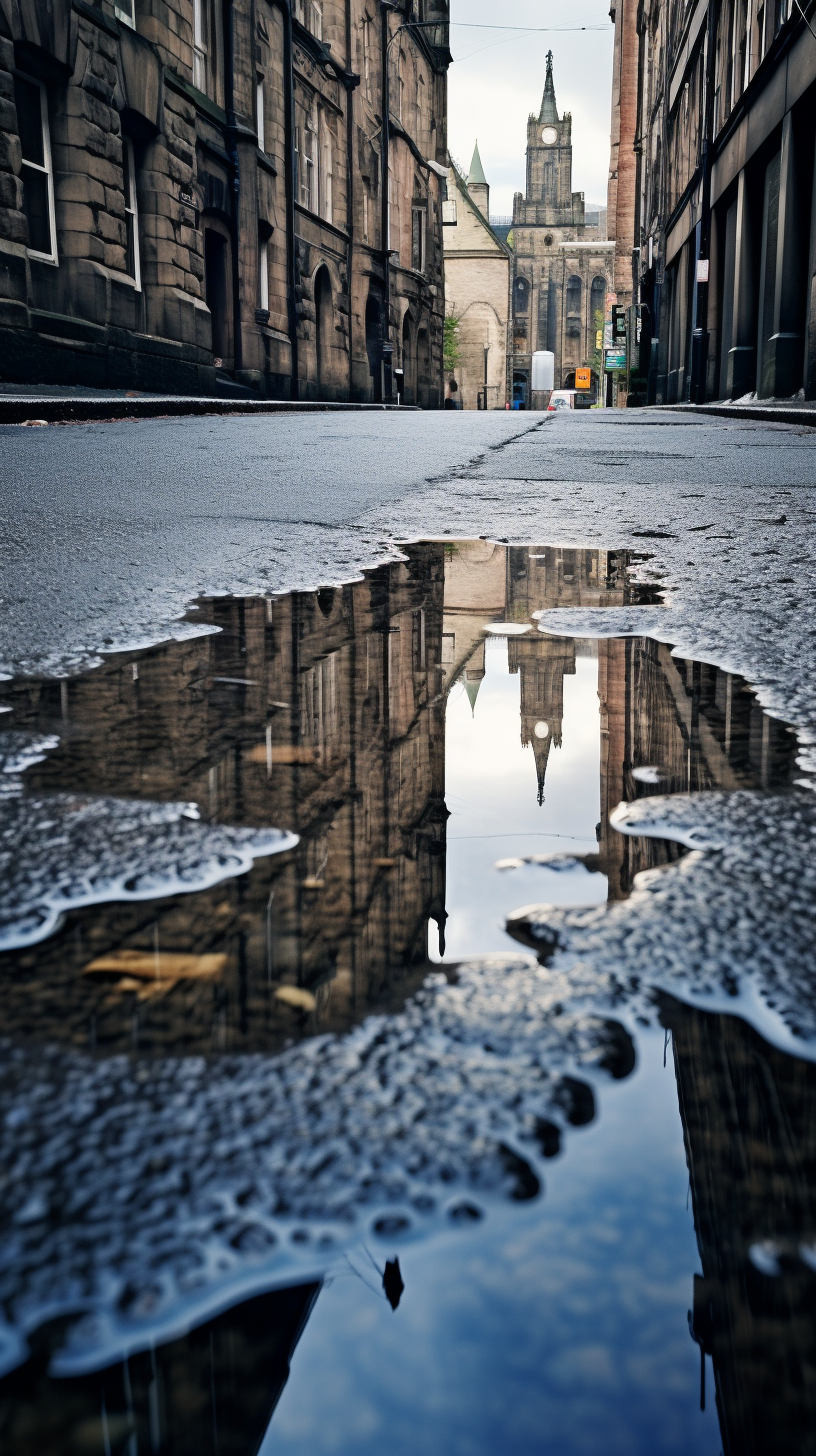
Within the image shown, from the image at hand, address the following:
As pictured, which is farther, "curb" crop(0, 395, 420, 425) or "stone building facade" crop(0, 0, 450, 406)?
"stone building facade" crop(0, 0, 450, 406)

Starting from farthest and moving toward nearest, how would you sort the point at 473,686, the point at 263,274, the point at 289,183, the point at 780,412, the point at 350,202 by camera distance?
the point at 350,202, the point at 289,183, the point at 263,274, the point at 780,412, the point at 473,686

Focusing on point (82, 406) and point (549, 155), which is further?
point (549, 155)

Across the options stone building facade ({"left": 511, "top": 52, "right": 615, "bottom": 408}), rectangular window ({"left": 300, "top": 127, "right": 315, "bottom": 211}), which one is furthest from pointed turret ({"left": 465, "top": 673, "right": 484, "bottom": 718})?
stone building facade ({"left": 511, "top": 52, "right": 615, "bottom": 408})

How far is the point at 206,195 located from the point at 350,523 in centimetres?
1357

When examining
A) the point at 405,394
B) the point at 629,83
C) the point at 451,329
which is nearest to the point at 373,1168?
the point at 405,394

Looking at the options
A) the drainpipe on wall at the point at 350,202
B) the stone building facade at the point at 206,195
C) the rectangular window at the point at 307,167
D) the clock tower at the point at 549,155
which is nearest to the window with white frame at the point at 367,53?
the stone building facade at the point at 206,195

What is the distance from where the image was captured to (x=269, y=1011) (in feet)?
2.11

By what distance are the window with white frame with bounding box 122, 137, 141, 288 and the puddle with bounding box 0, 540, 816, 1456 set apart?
12875 mm

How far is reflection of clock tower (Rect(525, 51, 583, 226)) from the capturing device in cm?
9531

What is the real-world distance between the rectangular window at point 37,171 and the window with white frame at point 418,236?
2257cm

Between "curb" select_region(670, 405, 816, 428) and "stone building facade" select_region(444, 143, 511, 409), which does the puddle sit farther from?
"stone building facade" select_region(444, 143, 511, 409)

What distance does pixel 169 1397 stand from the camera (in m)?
0.40

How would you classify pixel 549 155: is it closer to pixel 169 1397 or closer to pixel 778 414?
pixel 778 414

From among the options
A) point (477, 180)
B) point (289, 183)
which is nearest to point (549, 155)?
point (477, 180)
